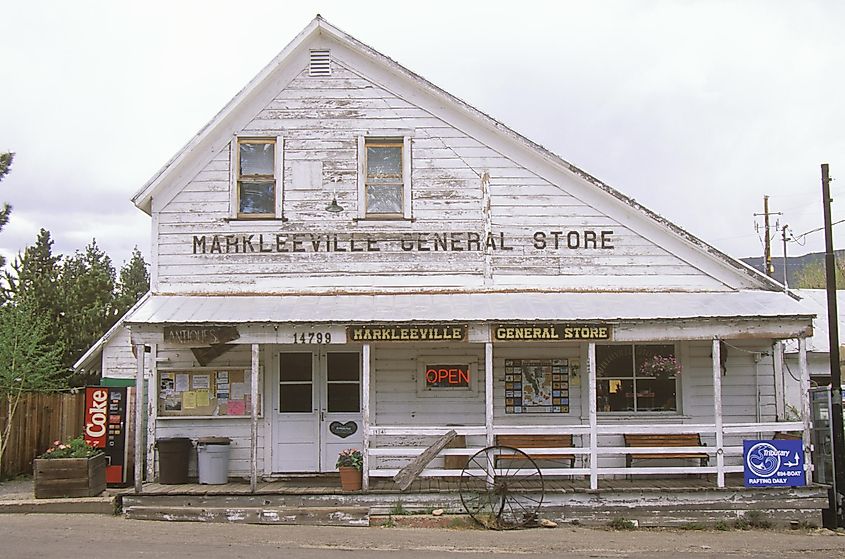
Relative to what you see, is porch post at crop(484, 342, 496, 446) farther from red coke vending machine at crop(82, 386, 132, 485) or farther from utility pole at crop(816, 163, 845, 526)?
red coke vending machine at crop(82, 386, 132, 485)

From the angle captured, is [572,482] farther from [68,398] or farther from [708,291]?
[68,398]

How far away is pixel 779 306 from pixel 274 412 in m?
8.02

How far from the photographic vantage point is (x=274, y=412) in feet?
46.0

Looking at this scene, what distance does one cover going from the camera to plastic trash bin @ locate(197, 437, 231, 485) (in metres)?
13.2

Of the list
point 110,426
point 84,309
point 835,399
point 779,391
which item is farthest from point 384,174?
point 84,309

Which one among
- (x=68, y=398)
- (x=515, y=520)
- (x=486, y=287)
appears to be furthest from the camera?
(x=68, y=398)

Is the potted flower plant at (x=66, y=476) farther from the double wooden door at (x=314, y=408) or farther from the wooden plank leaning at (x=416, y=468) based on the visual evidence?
the wooden plank leaning at (x=416, y=468)

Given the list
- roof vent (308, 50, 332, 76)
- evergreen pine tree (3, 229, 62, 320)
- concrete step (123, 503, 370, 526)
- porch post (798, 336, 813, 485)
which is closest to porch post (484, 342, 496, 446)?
concrete step (123, 503, 370, 526)

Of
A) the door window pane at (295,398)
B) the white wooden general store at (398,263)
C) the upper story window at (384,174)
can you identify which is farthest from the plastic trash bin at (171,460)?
the upper story window at (384,174)

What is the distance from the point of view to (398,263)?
1402cm

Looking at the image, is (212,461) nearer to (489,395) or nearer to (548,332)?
(489,395)

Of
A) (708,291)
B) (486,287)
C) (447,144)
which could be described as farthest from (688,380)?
(447,144)

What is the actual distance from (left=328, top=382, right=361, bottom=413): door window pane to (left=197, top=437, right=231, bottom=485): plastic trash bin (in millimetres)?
1813

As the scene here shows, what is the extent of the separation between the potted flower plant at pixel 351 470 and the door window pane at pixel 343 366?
71.4 inches
